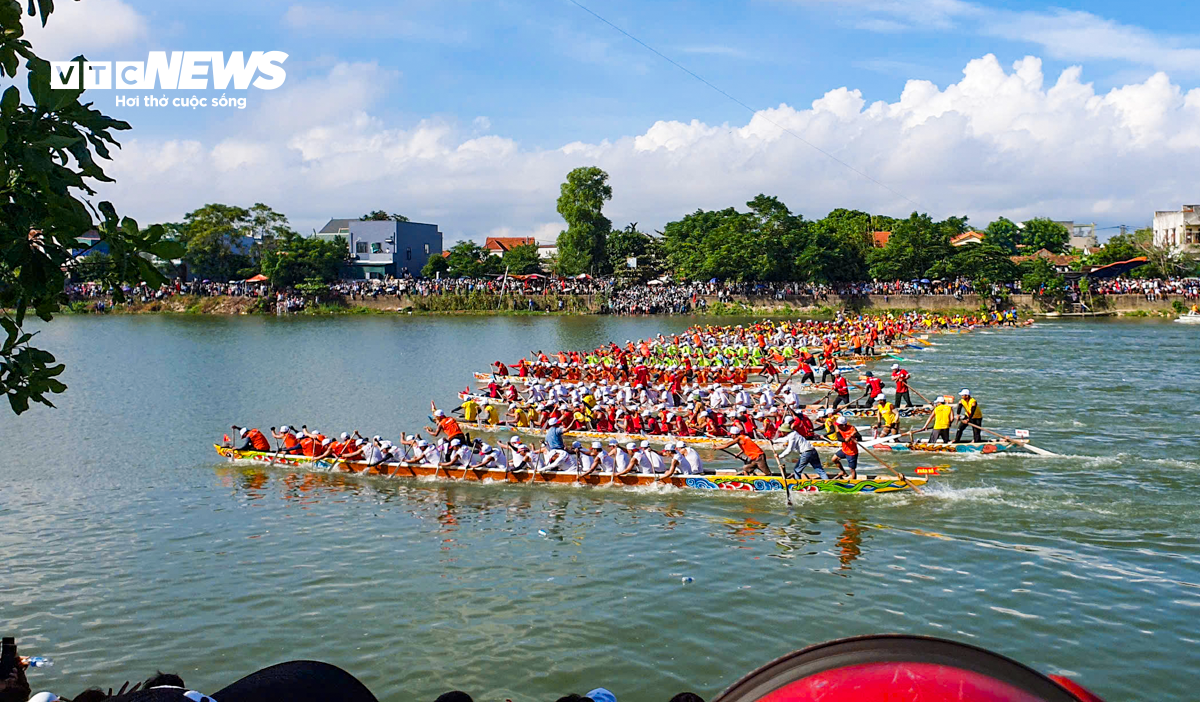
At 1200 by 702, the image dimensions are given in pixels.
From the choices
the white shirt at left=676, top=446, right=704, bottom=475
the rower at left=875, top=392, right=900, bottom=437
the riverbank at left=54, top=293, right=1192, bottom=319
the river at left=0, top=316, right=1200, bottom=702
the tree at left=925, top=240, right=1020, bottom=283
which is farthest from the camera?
the tree at left=925, top=240, right=1020, bottom=283

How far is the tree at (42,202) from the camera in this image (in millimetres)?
5238

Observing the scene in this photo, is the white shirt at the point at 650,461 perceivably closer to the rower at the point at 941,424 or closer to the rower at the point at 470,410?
the rower at the point at 941,424

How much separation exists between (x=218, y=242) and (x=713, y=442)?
8081cm

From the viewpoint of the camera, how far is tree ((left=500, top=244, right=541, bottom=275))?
9200 centimetres

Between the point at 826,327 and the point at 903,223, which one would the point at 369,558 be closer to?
the point at 826,327

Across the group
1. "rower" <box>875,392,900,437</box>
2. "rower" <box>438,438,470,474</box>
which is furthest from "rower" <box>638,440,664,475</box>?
"rower" <box>875,392,900,437</box>

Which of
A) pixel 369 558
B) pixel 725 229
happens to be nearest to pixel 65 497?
pixel 369 558

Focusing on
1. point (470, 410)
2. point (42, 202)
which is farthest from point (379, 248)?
point (42, 202)

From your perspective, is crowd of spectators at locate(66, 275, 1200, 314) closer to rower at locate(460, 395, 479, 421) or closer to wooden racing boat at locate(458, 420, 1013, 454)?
rower at locate(460, 395, 479, 421)

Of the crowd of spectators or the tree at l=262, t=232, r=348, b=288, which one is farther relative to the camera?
the tree at l=262, t=232, r=348, b=288

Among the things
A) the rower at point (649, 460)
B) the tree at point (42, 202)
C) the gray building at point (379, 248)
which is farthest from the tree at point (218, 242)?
the tree at point (42, 202)

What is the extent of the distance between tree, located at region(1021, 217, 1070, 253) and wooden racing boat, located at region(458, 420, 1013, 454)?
105m

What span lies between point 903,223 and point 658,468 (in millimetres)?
66360

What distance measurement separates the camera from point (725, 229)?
81.1 metres
